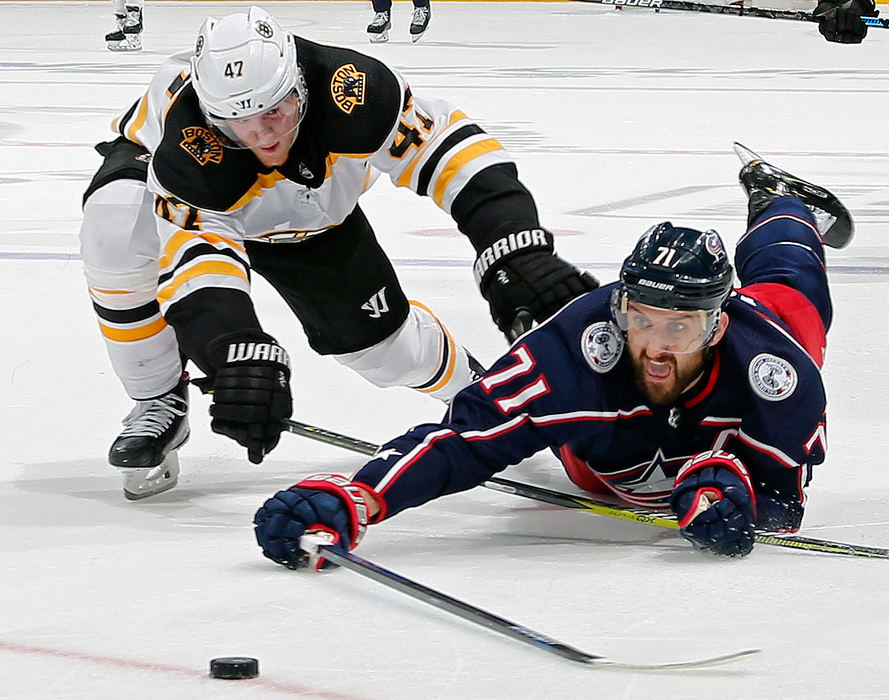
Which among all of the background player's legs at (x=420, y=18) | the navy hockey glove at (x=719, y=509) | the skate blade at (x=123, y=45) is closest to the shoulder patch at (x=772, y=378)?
the navy hockey glove at (x=719, y=509)

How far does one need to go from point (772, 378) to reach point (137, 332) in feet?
3.82

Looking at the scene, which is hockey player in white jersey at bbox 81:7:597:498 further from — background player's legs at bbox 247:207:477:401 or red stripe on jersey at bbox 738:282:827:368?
red stripe on jersey at bbox 738:282:827:368

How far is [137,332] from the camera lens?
2.85 meters

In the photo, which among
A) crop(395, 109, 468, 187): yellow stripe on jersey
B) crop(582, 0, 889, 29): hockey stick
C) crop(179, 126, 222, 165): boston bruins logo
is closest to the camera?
crop(179, 126, 222, 165): boston bruins logo

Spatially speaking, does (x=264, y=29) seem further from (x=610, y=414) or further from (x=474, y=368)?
(x=474, y=368)

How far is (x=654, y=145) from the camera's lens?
22.9 ft

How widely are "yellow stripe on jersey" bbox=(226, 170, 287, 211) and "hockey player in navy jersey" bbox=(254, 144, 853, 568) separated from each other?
0.55 metres

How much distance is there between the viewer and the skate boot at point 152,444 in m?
2.71

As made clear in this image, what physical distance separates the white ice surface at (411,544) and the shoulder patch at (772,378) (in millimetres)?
222

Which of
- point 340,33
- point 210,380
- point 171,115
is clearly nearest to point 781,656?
point 210,380

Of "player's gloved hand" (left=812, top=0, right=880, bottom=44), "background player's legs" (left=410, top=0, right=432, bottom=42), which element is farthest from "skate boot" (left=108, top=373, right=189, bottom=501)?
"background player's legs" (left=410, top=0, right=432, bottom=42)

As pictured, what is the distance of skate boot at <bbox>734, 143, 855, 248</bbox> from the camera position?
333 cm

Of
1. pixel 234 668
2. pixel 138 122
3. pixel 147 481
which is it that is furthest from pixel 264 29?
pixel 234 668

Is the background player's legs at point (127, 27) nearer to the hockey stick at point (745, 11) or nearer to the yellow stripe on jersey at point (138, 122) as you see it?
the hockey stick at point (745, 11)
